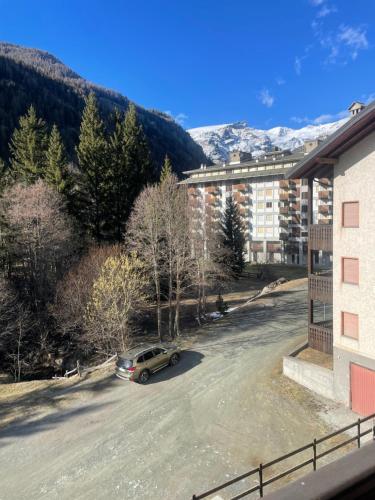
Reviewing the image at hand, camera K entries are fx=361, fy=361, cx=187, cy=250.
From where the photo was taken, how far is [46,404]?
65.6ft

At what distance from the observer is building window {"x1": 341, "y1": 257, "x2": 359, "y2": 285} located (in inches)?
686

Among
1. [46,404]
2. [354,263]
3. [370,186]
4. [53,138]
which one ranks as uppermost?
[53,138]

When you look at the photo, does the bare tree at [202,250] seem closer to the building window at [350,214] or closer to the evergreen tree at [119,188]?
the evergreen tree at [119,188]

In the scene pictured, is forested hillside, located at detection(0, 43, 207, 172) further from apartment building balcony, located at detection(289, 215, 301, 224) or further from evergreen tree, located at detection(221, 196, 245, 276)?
evergreen tree, located at detection(221, 196, 245, 276)

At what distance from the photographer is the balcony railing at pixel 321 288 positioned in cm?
2017

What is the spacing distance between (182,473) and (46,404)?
10123 millimetres

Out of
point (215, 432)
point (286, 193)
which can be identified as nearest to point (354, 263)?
point (215, 432)

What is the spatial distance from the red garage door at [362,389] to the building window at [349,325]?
1455 millimetres

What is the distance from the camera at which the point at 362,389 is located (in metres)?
17.0

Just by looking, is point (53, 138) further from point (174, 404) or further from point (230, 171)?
point (230, 171)

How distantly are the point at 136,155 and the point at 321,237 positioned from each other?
34.6 metres

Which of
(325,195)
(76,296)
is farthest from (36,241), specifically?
(325,195)

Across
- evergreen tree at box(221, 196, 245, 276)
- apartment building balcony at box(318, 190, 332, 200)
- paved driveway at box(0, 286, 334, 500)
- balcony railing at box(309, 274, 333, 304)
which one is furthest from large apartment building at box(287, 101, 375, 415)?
apartment building balcony at box(318, 190, 332, 200)

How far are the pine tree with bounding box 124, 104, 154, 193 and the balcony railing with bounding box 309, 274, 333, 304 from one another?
3096 centimetres
